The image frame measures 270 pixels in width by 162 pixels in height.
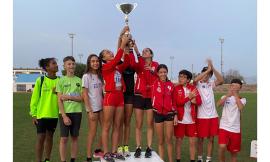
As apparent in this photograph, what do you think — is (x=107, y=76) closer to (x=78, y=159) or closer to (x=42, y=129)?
(x=42, y=129)

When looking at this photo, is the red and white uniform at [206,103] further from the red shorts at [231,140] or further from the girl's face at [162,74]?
the girl's face at [162,74]

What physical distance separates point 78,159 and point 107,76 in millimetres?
2430

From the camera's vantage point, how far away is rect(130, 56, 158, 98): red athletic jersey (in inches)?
216

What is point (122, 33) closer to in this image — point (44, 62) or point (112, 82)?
point (112, 82)

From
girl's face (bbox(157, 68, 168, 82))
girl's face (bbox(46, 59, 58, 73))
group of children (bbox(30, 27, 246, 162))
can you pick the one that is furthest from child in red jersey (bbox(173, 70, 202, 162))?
girl's face (bbox(46, 59, 58, 73))

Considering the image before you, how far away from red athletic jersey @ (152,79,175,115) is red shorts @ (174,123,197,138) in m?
0.48

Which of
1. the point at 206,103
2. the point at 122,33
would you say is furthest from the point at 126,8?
the point at 206,103

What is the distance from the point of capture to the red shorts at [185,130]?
5844 mm

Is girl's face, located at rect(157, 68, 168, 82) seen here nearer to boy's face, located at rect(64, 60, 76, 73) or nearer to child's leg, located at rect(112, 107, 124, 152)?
child's leg, located at rect(112, 107, 124, 152)

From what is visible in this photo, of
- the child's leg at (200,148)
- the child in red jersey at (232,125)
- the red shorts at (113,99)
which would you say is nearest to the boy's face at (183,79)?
the child in red jersey at (232,125)

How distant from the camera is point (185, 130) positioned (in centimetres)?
591

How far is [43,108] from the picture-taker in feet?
18.4

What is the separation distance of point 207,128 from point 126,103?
1.59 m

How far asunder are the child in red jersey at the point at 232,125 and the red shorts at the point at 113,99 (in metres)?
1.82
